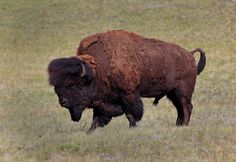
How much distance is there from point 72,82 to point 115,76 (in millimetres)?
846

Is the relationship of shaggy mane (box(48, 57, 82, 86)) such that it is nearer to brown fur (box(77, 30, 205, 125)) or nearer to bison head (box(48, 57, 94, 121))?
bison head (box(48, 57, 94, 121))

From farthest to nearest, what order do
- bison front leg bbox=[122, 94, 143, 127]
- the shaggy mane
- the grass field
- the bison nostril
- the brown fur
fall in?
bison front leg bbox=[122, 94, 143, 127]
the brown fur
the bison nostril
the shaggy mane
the grass field

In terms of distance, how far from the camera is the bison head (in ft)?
33.9

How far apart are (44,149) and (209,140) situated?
2.51 meters

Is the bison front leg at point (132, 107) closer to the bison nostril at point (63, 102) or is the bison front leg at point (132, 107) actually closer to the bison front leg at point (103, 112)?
the bison front leg at point (103, 112)

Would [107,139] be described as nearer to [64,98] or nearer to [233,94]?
[64,98]

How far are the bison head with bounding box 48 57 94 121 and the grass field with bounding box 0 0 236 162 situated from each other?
21.5 inches

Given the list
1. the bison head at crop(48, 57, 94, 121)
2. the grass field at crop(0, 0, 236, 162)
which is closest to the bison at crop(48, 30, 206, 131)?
the bison head at crop(48, 57, 94, 121)

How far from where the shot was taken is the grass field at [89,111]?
28.9 feet

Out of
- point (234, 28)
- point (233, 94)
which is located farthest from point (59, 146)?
point (234, 28)

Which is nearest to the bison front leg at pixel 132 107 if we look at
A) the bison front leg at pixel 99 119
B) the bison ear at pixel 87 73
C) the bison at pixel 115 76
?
the bison at pixel 115 76

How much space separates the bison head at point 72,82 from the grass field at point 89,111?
0.55 meters

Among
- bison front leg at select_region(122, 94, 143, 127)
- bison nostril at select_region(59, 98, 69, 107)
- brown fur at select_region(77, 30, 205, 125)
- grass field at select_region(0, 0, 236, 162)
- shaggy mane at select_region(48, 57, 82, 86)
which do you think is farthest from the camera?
bison front leg at select_region(122, 94, 143, 127)

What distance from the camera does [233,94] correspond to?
61.6 ft
